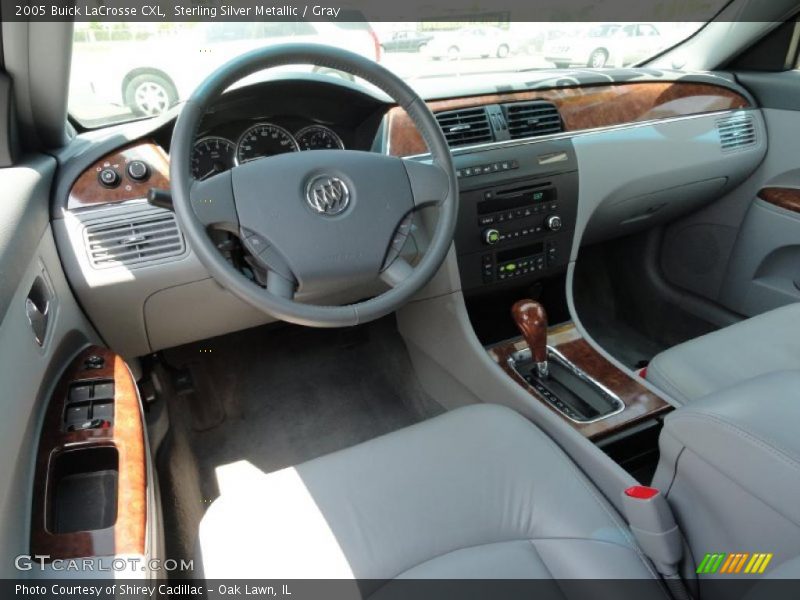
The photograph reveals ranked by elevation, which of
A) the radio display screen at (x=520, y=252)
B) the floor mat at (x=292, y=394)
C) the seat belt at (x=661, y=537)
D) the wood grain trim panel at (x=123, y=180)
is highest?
the wood grain trim panel at (x=123, y=180)

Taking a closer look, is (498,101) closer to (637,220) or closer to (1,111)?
(637,220)

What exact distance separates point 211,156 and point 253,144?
0.11 meters

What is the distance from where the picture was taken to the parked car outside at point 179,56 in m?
1.34

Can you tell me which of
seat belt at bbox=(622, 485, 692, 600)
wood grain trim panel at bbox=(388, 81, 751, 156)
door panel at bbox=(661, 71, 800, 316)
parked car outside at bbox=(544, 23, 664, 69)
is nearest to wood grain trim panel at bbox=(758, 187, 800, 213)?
door panel at bbox=(661, 71, 800, 316)

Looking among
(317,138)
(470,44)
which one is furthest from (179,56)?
(470,44)

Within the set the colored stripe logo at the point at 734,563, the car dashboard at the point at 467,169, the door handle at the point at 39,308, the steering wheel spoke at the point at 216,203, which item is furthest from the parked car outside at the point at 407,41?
the colored stripe logo at the point at 734,563

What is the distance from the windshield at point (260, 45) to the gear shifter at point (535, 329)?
706 millimetres

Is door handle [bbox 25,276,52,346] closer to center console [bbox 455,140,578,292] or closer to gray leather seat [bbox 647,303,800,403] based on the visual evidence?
center console [bbox 455,140,578,292]

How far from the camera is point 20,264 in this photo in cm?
100

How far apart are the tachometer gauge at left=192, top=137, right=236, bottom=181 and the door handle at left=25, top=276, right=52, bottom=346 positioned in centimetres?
41

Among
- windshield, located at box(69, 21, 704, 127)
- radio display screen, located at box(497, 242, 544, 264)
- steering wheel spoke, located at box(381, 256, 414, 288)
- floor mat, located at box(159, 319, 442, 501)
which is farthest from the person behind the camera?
floor mat, located at box(159, 319, 442, 501)

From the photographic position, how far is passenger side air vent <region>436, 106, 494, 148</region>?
1662 mm

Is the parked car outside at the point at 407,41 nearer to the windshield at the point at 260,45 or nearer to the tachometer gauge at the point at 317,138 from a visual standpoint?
the windshield at the point at 260,45

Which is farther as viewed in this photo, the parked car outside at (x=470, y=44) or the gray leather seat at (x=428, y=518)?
the parked car outside at (x=470, y=44)
